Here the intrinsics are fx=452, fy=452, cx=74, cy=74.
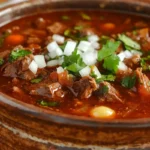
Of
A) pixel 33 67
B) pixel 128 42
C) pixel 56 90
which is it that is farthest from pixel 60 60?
pixel 128 42

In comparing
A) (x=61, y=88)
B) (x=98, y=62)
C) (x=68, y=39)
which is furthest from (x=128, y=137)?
(x=68, y=39)

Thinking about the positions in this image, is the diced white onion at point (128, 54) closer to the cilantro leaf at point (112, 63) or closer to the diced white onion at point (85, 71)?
the cilantro leaf at point (112, 63)

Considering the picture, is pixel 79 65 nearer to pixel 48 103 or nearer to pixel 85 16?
pixel 48 103

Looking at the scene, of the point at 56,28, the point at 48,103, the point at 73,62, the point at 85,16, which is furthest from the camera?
the point at 85,16

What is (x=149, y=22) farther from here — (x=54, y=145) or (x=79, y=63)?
(x=54, y=145)

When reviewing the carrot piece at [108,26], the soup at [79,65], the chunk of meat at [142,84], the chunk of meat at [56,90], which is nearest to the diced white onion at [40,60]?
the soup at [79,65]

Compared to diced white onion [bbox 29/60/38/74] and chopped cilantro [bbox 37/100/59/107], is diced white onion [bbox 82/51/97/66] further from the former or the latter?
chopped cilantro [bbox 37/100/59/107]

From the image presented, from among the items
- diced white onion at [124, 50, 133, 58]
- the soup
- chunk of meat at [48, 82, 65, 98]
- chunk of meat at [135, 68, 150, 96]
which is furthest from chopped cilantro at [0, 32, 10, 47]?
chunk of meat at [135, 68, 150, 96]
